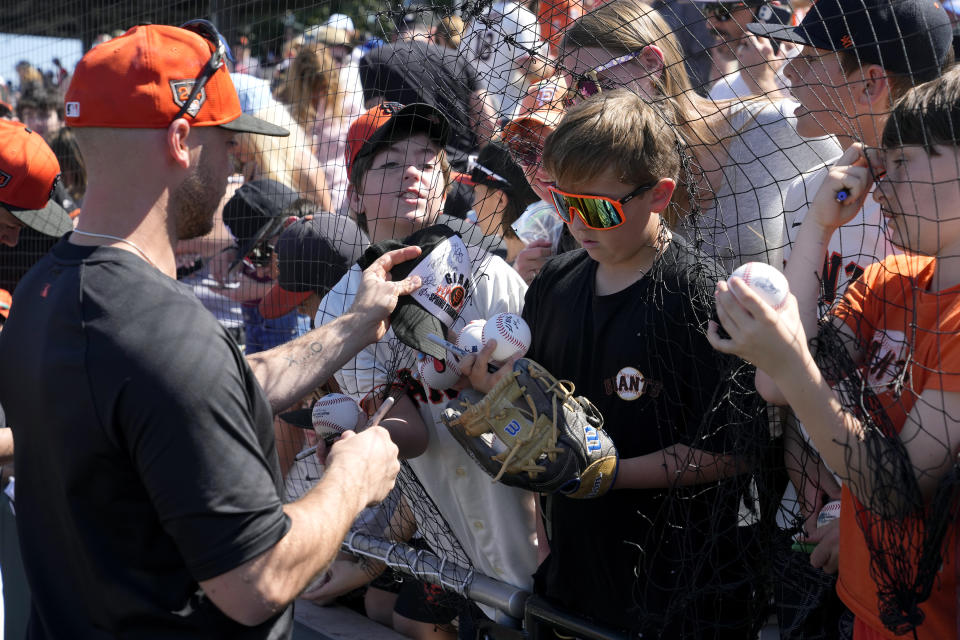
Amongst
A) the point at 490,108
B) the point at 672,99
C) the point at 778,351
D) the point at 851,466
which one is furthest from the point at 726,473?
the point at 490,108

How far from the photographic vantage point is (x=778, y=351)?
165 cm

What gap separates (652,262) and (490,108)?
150cm

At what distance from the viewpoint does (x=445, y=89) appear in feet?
10.5

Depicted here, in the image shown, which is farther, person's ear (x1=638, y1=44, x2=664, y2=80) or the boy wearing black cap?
person's ear (x1=638, y1=44, x2=664, y2=80)

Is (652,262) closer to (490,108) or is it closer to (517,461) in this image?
(517,461)

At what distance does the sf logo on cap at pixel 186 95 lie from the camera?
1.82 m

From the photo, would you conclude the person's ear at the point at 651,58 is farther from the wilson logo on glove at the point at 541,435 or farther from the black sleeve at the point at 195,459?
the black sleeve at the point at 195,459

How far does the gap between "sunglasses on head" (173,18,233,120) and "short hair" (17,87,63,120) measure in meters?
6.11

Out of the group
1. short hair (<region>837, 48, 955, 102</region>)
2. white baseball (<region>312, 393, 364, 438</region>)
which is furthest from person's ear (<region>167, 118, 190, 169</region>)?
short hair (<region>837, 48, 955, 102</region>)

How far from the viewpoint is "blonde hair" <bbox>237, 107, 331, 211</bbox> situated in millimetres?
4445

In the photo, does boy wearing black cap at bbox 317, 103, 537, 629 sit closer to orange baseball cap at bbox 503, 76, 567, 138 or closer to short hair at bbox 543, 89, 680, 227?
orange baseball cap at bbox 503, 76, 567, 138

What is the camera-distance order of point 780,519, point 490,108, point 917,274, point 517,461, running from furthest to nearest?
1. point 490,108
2. point 780,519
3. point 517,461
4. point 917,274

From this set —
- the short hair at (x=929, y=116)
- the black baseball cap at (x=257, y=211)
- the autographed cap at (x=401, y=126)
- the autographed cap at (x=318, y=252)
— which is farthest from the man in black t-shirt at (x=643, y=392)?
the black baseball cap at (x=257, y=211)

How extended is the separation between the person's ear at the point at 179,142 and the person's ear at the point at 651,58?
4.75 ft
